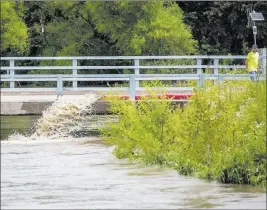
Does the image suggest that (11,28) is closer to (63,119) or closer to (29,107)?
(29,107)

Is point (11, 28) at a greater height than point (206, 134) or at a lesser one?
greater

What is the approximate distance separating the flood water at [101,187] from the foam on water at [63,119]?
4064mm

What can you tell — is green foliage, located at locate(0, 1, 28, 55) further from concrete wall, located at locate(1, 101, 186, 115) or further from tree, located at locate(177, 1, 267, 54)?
concrete wall, located at locate(1, 101, 186, 115)

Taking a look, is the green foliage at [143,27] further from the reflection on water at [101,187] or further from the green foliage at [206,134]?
the reflection on water at [101,187]

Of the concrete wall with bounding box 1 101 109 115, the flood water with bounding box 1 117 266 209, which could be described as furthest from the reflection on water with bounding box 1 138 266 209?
the concrete wall with bounding box 1 101 109 115

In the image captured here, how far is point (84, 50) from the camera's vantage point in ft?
144

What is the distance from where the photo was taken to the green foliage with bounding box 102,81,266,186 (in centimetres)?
1953

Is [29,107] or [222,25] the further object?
[222,25]

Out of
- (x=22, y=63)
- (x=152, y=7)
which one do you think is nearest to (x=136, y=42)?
(x=152, y=7)

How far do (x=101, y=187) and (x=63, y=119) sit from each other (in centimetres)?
996

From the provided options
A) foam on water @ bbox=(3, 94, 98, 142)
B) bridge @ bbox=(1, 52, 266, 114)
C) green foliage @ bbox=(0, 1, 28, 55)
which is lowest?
foam on water @ bbox=(3, 94, 98, 142)

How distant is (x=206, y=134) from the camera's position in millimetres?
20750

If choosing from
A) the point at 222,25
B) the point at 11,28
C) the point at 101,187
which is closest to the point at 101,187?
the point at 101,187

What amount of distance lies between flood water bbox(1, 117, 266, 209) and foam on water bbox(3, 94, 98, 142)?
13.3 feet
